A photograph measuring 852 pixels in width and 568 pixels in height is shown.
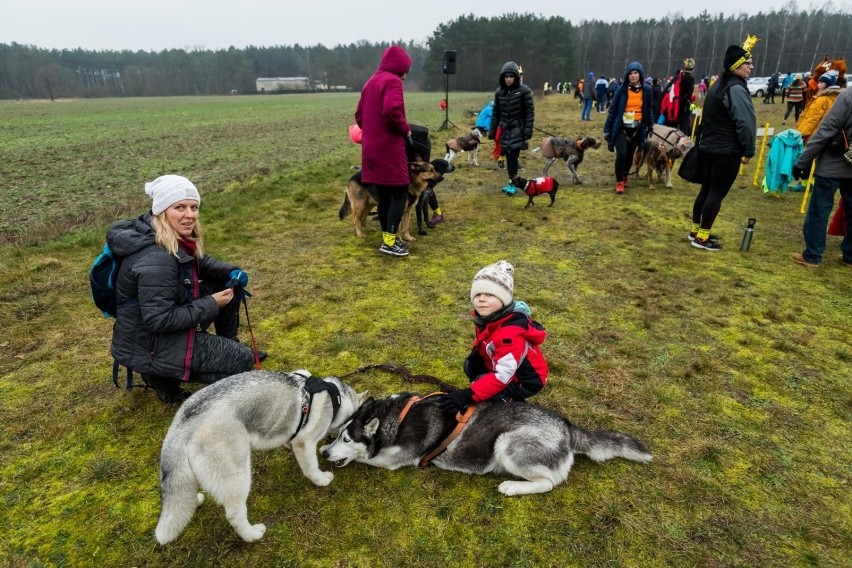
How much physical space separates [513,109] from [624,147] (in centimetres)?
254

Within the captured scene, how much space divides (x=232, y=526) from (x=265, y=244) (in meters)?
5.32

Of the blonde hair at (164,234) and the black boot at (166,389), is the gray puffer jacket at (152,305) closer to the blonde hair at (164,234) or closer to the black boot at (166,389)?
the blonde hair at (164,234)

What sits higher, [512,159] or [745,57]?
[745,57]

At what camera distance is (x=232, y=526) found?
255 cm

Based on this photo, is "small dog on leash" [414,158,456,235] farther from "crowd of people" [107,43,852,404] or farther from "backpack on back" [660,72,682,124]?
"backpack on back" [660,72,682,124]

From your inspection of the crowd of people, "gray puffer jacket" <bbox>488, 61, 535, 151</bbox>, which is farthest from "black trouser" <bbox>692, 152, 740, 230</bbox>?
"gray puffer jacket" <bbox>488, 61, 535, 151</bbox>

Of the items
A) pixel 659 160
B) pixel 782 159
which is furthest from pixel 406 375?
pixel 782 159

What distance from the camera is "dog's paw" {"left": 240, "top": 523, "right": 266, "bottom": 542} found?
2471mm

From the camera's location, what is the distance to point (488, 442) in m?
2.88

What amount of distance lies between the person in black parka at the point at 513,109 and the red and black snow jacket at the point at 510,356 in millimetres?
6678

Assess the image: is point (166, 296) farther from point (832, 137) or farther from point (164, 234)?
point (832, 137)

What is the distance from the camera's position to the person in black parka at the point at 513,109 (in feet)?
28.6

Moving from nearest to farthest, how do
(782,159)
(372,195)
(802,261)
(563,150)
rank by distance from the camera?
1. (802,261)
2. (372,195)
3. (782,159)
4. (563,150)

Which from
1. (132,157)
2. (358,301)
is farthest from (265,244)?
(132,157)
